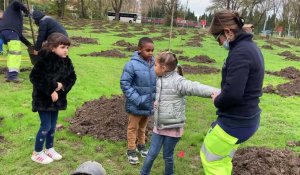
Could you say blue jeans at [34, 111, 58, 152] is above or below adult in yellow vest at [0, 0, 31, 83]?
below

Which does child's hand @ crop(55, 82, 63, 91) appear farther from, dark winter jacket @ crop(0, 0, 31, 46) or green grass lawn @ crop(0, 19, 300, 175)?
dark winter jacket @ crop(0, 0, 31, 46)

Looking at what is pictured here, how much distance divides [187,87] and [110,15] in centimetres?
7663

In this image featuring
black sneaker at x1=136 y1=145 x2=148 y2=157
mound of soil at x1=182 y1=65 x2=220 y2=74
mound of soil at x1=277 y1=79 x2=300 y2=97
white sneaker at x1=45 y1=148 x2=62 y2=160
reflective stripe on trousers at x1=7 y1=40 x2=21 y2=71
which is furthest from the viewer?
mound of soil at x1=182 y1=65 x2=220 y2=74

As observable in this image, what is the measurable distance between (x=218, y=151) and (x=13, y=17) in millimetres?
8256

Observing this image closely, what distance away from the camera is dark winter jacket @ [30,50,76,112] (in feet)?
16.1

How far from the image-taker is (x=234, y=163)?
5430mm

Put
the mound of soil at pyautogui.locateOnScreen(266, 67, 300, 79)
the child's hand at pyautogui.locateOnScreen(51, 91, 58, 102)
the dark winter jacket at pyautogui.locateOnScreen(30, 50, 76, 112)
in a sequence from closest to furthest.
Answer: the dark winter jacket at pyautogui.locateOnScreen(30, 50, 76, 112)
the child's hand at pyautogui.locateOnScreen(51, 91, 58, 102)
the mound of soil at pyautogui.locateOnScreen(266, 67, 300, 79)

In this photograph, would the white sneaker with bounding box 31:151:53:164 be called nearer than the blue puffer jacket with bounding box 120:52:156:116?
No

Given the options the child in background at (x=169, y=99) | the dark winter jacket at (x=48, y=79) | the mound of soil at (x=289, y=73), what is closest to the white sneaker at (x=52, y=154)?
the dark winter jacket at (x=48, y=79)

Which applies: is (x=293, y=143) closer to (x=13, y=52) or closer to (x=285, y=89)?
(x=285, y=89)

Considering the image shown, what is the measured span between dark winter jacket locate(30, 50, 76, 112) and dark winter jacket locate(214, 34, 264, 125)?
240cm

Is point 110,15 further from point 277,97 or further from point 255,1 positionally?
point 277,97

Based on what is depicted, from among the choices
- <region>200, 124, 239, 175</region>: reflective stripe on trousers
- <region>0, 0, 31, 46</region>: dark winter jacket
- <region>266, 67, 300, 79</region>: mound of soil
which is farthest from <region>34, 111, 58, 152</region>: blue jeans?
<region>266, 67, 300, 79</region>: mound of soil

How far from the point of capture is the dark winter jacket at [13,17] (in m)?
10.2
